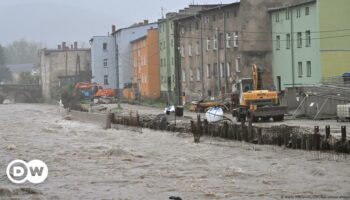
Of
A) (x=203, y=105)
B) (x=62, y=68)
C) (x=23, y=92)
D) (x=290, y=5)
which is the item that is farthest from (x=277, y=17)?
(x=23, y=92)

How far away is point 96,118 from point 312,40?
22.8 m

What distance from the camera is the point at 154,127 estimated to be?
Answer: 5606 cm

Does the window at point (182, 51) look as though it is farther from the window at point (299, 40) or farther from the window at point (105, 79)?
the window at point (105, 79)

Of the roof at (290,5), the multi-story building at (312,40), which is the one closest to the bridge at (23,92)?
the roof at (290,5)

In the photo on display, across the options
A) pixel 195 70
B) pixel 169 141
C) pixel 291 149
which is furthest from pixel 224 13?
pixel 291 149

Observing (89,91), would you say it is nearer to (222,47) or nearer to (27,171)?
(222,47)

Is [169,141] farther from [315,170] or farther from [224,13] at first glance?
[224,13]

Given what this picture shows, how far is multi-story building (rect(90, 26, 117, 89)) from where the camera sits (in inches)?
5364

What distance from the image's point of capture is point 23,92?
161875 mm

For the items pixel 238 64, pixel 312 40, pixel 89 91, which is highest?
pixel 312 40

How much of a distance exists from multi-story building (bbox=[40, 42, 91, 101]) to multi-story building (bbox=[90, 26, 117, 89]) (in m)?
11.5

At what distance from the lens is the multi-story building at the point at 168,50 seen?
99250 millimetres


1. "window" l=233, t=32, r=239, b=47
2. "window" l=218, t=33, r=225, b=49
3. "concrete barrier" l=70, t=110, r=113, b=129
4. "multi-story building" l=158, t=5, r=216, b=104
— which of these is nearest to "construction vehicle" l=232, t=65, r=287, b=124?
"concrete barrier" l=70, t=110, r=113, b=129

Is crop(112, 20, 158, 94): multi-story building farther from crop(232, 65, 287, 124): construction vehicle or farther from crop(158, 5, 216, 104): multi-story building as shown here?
crop(232, 65, 287, 124): construction vehicle
